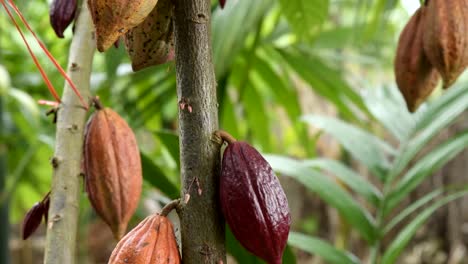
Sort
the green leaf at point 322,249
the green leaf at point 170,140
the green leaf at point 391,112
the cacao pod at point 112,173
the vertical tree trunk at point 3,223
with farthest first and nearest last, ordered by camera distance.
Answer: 1. the vertical tree trunk at point 3,223
2. the green leaf at point 391,112
3. the green leaf at point 322,249
4. the green leaf at point 170,140
5. the cacao pod at point 112,173

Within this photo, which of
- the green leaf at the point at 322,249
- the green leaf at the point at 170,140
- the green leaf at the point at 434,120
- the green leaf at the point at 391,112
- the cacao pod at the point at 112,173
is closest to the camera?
the cacao pod at the point at 112,173

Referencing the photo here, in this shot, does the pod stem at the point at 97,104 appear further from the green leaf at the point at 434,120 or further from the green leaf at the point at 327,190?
the green leaf at the point at 434,120

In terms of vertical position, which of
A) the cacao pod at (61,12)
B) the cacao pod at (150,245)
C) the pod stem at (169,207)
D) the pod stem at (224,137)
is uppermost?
the cacao pod at (61,12)

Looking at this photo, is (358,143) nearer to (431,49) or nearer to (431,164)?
(431,164)

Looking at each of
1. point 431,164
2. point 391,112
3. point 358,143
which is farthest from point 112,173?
point 391,112

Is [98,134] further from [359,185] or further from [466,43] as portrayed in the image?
[359,185]

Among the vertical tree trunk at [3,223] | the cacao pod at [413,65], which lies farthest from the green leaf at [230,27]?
the vertical tree trunk at [3,223]

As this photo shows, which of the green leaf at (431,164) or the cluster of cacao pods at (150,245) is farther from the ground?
the cluster of cacao pods at (150,245)

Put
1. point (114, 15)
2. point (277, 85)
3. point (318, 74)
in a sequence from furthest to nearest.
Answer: point (277, 85) < point (318, 74) < point (114, 15)
